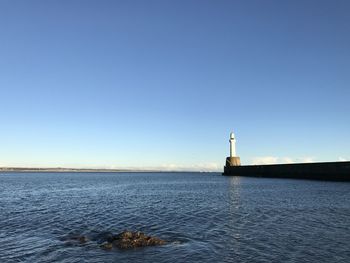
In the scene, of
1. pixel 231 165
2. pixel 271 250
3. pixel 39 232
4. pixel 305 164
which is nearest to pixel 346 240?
pixel 271 250

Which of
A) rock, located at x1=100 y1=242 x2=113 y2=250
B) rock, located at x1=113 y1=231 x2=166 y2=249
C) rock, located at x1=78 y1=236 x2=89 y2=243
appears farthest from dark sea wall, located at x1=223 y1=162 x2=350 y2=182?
rock, located at x1=100 y1=242 x2=113 y2=250

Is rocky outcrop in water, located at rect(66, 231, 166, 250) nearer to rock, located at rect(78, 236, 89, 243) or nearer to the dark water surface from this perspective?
rock, located at rect(78, 236, 89, 243)

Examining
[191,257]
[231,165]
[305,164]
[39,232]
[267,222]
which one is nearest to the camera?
[191,257]

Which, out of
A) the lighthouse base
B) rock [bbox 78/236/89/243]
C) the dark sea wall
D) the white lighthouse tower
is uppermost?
the white lighthouse tower

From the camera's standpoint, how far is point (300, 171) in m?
78.1

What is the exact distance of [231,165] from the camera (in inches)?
4321

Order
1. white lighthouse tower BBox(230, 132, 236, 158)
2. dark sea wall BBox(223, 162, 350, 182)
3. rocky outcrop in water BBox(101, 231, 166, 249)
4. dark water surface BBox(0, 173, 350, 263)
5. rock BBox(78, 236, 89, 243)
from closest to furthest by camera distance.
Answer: dark water surface BBox(0, 173, 350, 263) < rocky outcrop in water BBox(101, 231, 166, 249) < rock BBox(78, 236, 89, 243) < dark sea wall BBox(223, 162, 350, 182) < white lighthouse tower BBox(230, 132, 236, 158)

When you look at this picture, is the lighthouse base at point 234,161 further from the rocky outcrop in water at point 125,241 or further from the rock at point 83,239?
the rocky outcrop in water at point 125,241

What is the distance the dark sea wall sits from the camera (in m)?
62.7

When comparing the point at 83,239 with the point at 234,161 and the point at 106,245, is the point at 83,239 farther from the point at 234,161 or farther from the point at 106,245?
the point at 234,161

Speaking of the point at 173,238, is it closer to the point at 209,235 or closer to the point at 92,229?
the point at 209,235

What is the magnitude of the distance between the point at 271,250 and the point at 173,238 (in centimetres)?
444

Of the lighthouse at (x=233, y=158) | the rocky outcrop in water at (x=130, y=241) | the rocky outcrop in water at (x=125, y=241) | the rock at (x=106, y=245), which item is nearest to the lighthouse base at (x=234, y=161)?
the lighthouse at (x=233, y=158)

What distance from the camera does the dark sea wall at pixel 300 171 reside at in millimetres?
62688
